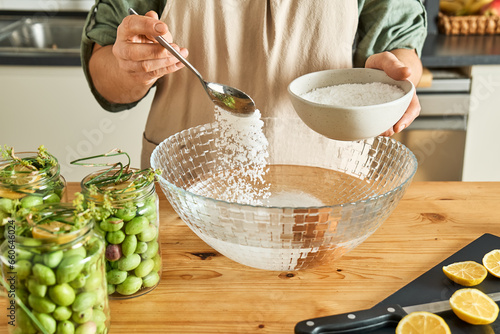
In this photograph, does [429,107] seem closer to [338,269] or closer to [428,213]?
[428,213]

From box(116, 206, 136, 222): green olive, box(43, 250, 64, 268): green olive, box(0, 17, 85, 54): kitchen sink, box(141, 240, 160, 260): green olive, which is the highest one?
box(43, 250, 64, 268): green olive

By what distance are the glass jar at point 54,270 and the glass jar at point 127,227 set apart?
0.06 metres

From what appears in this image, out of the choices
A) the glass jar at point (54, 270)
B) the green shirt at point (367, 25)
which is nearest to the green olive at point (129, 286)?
the glass jar at point (54, 270)

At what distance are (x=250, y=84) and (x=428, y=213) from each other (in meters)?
0.47

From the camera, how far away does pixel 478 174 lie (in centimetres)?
226

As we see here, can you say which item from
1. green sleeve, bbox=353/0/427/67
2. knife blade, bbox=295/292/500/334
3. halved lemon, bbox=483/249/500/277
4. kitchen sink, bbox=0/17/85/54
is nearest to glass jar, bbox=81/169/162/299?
knife blade, bbox=295/292/500/334

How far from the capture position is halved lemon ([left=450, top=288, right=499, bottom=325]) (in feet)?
2.18

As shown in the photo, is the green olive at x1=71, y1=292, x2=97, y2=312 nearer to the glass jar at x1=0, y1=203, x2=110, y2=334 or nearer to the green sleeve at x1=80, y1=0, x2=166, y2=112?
the glass jar at x1=0, y1=203, x2=110, y2=334

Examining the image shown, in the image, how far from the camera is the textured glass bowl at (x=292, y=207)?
2.30ft

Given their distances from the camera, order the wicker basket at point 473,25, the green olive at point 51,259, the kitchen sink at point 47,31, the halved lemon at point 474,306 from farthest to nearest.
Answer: the kitchen sink at point 47,31 → the wicker basket at point 473,25 → the halved lemon at point 474,306 → the green olive at point 51,259

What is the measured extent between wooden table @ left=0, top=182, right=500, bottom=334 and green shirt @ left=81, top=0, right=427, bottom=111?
0.44m

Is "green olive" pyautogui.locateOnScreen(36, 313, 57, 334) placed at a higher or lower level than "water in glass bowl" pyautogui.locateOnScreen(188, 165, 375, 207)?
higher

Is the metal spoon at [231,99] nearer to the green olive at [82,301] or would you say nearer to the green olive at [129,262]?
the green olive at [129,262]

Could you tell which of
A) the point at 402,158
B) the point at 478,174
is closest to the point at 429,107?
the point at 478,174
